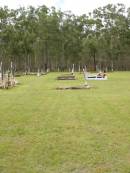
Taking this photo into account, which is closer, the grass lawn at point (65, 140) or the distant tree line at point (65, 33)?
the grass lawn at point (65, 140)

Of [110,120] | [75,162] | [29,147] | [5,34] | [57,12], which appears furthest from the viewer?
[57,12]

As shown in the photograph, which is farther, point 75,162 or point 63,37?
point 63,37

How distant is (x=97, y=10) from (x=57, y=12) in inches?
302

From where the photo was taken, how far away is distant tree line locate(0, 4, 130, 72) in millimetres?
84375

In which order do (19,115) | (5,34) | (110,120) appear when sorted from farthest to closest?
(5,34) → (19,115) → (110,120)

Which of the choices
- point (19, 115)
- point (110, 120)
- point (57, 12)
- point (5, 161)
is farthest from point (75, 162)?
point (57, 12)

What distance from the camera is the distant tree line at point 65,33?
84.4 m

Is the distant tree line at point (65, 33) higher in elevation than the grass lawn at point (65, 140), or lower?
higher

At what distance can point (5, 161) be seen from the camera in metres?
8.99

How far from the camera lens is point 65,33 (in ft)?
292

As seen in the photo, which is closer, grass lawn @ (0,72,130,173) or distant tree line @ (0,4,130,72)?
grass lawn @ (0,72,130,173)

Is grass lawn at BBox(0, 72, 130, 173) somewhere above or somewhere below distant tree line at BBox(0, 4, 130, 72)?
below

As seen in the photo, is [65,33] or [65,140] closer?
[65,140]

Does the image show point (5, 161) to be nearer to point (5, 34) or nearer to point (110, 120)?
point (110, 120)
